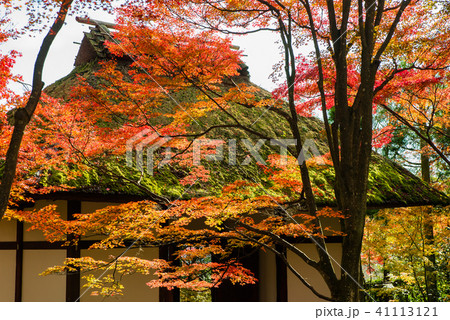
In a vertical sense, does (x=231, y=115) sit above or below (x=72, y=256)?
above

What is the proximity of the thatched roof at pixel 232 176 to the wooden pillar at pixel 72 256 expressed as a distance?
0.41 m

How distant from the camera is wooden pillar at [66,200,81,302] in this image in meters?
5.18

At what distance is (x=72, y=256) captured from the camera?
525 cm

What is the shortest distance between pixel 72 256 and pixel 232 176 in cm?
250

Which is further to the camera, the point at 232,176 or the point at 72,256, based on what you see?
the point at 232,176

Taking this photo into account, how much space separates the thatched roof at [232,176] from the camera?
527cm

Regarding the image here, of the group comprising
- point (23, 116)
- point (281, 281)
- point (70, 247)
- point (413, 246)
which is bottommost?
point (281, 281)

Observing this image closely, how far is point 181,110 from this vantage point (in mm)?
5145

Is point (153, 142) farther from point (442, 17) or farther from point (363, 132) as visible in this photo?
point (442, 17)

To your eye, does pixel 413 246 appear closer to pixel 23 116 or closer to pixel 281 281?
pixel 281 281

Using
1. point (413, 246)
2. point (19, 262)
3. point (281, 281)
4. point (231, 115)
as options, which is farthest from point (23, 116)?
point (413, 246)

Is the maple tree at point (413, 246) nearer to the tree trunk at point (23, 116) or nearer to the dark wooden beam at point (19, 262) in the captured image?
the dark wooden beam at point (19, 262)

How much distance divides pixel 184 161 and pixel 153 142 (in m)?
0.51

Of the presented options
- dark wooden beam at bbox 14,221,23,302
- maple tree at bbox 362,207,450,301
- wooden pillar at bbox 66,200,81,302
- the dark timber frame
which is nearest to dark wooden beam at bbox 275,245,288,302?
the dark timber frame
